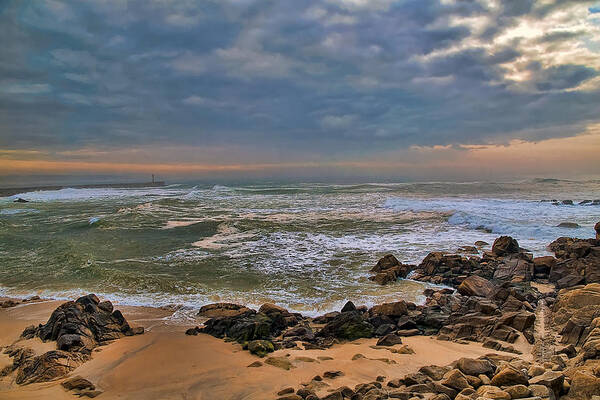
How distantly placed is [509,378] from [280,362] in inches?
123

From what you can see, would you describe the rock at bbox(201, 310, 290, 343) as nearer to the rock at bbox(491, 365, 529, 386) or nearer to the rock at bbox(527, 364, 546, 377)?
the rock at bbox(491, 365, 529, 386)

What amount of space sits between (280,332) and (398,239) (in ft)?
33.0

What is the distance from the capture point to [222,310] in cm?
742

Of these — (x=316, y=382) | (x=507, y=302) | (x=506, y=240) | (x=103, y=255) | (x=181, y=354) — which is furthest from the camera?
(x=103, y=255)

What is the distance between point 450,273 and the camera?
976cm

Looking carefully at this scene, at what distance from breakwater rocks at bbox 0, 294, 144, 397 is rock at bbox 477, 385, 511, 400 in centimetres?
488

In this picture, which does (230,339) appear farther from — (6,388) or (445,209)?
(445,209)

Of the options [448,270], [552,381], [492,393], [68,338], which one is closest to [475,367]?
[492,393]

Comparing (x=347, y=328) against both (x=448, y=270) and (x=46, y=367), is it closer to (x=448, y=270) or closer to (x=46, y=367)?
(x=46, y=367)

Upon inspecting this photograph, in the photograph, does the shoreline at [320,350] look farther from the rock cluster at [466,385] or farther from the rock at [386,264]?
the rock at [386,264]

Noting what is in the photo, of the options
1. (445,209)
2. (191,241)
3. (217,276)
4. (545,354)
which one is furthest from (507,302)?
(445,209)

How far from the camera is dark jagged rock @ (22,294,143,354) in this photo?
18.9 feet

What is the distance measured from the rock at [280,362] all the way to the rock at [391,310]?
2.61m

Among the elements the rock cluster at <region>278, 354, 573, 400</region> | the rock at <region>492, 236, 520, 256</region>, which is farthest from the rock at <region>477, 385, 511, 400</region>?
the rock at <region>492, 236, 520, 256</region>
